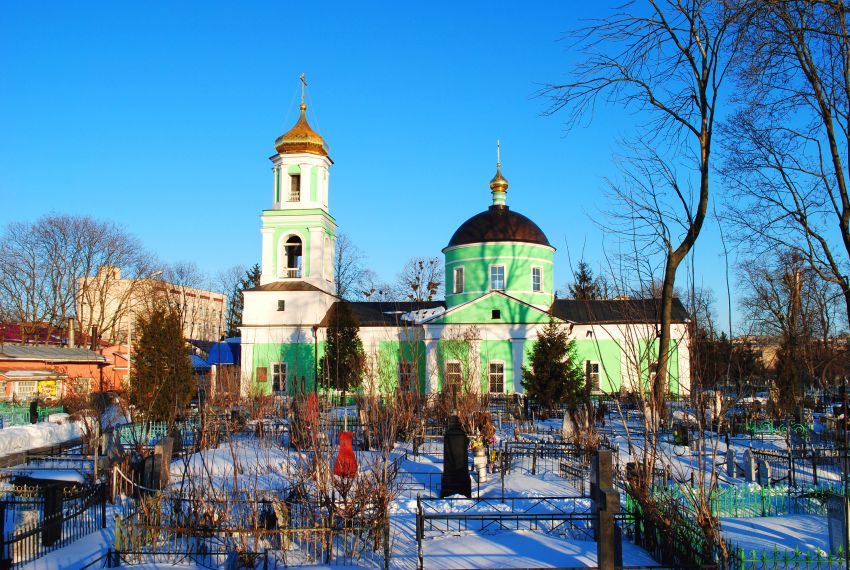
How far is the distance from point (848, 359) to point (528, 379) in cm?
1337

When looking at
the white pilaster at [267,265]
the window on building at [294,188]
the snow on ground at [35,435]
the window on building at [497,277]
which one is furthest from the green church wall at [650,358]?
the white pilaster at [267,265]

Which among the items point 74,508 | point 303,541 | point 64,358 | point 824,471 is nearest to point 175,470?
point 74,508

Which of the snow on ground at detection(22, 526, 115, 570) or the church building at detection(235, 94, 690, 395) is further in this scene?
the church building at detection(235, 94, 690, 395)

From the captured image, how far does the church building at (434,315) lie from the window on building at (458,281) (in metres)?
0.06

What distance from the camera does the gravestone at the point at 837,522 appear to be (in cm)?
849

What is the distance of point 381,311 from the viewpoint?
35438mm

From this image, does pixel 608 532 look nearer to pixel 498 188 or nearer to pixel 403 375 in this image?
pixel 403 375

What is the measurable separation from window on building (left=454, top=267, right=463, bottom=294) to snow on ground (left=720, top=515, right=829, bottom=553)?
88.3ft

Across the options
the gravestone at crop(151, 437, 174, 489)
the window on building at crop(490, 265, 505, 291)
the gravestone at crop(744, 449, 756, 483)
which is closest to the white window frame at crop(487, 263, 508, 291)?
the window on building at crop(490, 265, 505, 291)

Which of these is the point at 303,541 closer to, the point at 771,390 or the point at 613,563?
the point at 613,563

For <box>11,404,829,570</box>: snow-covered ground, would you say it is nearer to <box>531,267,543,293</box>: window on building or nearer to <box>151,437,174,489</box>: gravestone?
<box>151,437,174,489</box>: gravestone

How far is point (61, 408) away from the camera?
27.7 meters

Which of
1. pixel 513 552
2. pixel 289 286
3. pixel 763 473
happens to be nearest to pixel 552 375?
pixel 763 473

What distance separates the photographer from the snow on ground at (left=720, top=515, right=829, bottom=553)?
929cm
